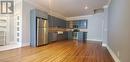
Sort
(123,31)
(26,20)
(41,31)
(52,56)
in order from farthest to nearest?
(41,31) < (26,20) < (52,56) < (123,31)

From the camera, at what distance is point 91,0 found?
5.52m

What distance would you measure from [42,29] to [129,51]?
4.63 meters

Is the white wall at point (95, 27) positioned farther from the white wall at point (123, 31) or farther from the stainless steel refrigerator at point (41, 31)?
the white wall at point (123, 31)

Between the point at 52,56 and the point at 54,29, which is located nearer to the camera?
the point at 52,56

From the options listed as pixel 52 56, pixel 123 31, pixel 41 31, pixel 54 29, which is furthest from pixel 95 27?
pixel 123 31

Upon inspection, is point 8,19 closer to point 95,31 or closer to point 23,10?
point 23,10

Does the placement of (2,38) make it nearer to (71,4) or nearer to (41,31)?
(41,31)

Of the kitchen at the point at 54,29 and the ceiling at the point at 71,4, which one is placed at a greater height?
the ceiling at the point at 71,4

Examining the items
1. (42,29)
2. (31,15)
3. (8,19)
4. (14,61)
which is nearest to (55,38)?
(42,29)

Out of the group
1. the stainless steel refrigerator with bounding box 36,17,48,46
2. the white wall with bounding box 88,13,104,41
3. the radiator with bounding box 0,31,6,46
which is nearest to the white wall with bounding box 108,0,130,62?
the stainless steel refrigerator with bounding box 36,17,48,46

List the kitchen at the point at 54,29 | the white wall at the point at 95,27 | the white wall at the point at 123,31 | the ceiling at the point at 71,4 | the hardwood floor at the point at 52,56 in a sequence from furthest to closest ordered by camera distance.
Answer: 1. the white wall at the point at 95,27
2. the ceiling at the point at 71,4
3. the kitchen at the point at 54,29
4. the hardwood floor at the point at 52,56
5. the white wall at the point at 123,31

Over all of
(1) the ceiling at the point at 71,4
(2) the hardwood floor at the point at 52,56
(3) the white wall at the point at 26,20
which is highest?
(1) the ceiling at the point at 71,4

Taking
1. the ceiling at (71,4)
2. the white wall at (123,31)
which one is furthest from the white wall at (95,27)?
the white wall at (123,31)

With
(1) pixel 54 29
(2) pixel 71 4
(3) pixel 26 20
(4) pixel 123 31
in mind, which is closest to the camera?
(4) pixel 123 31
